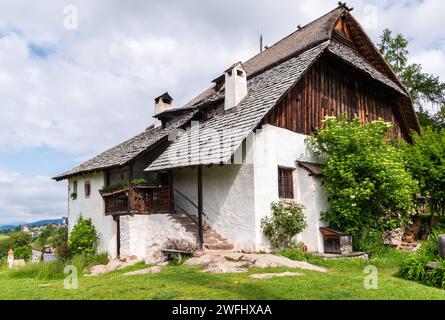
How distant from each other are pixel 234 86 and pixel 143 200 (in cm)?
559

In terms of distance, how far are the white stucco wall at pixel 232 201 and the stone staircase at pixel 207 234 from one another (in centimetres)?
16

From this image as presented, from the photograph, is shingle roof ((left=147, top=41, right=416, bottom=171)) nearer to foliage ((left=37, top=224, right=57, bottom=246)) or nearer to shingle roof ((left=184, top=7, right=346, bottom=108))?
shingle roof ((left=184, top=7, right=346, bottom=108))

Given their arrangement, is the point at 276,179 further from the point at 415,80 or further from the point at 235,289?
the point at 415,80

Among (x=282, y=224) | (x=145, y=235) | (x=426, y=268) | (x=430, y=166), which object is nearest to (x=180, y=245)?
(x=145, y=235)

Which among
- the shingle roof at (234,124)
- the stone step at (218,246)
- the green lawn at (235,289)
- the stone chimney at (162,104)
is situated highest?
the stone chimney at (162,104)

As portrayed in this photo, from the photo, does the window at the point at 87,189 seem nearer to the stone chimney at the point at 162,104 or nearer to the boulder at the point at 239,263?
the stone chimney at the point at 162,104

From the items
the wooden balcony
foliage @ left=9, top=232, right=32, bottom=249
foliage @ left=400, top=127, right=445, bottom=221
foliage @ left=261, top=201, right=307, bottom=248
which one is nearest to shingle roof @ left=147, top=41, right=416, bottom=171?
the wooden balcony

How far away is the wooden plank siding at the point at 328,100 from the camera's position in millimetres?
14312

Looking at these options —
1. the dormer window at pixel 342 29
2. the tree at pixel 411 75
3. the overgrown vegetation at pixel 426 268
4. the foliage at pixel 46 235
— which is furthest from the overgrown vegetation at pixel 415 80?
the foliage at pixel 46 235

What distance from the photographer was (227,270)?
955 cm

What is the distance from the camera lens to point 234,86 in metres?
15.2

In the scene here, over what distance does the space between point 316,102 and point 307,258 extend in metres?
6.44

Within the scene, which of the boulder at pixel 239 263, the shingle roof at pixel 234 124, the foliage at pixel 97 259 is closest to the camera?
the boulder at pixel 239 263

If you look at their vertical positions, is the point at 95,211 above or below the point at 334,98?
below
